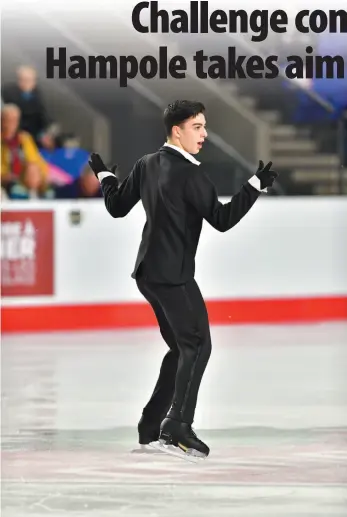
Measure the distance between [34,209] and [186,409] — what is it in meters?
5.97

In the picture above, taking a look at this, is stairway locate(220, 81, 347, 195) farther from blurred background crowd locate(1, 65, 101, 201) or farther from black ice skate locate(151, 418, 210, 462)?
black ice skate locate(151, 418, 210, 462)

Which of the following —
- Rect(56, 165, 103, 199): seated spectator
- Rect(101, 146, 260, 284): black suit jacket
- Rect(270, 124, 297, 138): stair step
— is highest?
Rect(270, 124, 297, 138): stair step

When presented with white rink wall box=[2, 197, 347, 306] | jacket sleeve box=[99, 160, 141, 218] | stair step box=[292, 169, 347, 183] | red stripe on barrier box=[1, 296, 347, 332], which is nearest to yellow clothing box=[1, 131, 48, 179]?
white rink wall box=[2, 197, 347, 306]

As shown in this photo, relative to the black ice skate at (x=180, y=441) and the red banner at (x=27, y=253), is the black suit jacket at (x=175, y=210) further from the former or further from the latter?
the red banner at (x=27, y=253)

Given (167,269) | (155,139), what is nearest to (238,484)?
(167,269)

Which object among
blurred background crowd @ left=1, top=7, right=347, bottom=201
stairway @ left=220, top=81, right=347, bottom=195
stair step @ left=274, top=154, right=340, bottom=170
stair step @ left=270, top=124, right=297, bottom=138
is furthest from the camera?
stair step @ left=270, top=124, right=297, bottom=138

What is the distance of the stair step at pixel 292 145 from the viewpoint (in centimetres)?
1313

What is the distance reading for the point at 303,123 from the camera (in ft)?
43.6

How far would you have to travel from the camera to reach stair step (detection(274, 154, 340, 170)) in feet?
42.2

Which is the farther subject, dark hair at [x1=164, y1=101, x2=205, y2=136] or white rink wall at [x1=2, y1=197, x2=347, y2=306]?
white rink wall at [x1=2, y1=197, x2=347, y2=306]

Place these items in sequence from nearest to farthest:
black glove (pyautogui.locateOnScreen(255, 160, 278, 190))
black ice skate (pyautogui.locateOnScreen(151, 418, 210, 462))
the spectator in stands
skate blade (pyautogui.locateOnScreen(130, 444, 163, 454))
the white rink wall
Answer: black glove (pyautogui.locateOnScreen(255, 160, 278, 190)), black ice skate (pyautogui.locateOnScreen(151, 418, 210, 462)), skate blade (pyautogui.locateOnScreen(130, 444, 163, 454)), the white rink wall, the spectator in stands

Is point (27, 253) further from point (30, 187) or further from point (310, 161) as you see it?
point (310, 161)

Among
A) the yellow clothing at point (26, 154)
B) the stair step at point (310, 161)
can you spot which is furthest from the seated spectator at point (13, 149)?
the stair step at point (310, 161)

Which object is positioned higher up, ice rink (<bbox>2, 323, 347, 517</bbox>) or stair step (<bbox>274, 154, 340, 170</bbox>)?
stair step (<bbox>274, 154, 340, 170</bbox>)
